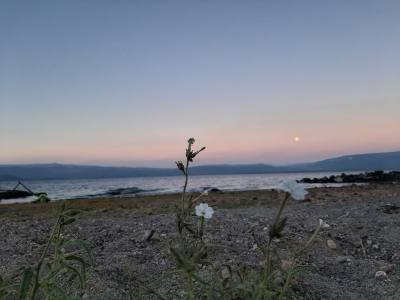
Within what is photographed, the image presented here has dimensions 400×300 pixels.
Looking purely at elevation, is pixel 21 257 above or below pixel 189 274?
below

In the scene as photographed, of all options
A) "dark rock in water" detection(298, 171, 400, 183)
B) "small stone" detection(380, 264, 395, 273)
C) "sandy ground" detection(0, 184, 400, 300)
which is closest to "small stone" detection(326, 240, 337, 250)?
"sandy ground" detection(0, 184, 400, 300)

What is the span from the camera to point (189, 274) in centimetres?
143

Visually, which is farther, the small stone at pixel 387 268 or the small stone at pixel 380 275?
the small stone at pixel 387 268

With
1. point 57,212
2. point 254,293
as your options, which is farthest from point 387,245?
point 57,212

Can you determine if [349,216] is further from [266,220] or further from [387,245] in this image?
[387,245]

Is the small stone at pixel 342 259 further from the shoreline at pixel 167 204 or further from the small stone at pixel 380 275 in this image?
the shoreline at pixel 167 204

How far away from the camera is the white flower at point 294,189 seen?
1189mm

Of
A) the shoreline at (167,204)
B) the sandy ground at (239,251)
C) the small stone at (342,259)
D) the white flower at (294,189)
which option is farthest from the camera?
the shoreline at (167,204)

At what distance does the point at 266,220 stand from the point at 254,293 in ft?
18.3

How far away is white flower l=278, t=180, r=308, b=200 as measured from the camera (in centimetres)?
119

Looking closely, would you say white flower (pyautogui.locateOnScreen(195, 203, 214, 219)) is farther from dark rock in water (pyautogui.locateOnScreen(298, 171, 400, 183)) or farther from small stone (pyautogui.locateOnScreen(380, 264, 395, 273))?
dark rock in water (pyautogui.locateOnScreen(298, 171, 400, 183))

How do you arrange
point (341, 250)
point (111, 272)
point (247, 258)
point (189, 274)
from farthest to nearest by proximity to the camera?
1. point (341, 250)
2. point (247, 258)
3. point (111, 272)
4. point (189, 274)

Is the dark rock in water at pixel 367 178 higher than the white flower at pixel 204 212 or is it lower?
lower

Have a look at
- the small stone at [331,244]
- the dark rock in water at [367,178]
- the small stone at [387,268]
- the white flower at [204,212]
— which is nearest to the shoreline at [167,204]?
the small stone at [331,244]
